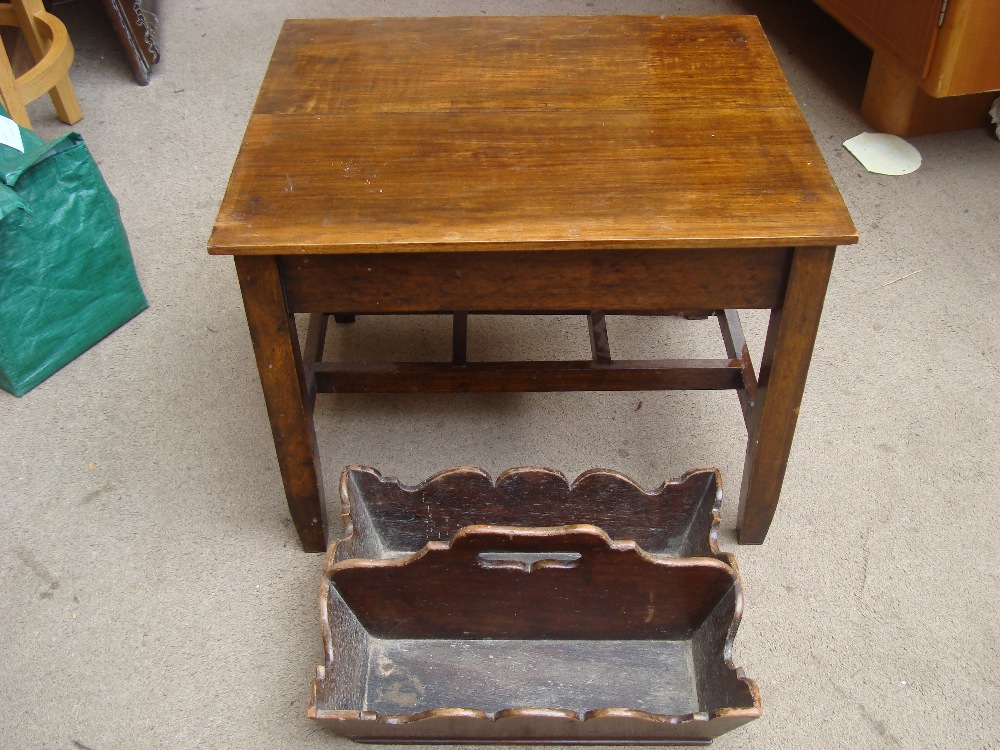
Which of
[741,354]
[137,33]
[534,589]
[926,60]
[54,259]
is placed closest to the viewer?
[534,589]

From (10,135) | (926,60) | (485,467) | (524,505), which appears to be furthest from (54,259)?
(926,60)

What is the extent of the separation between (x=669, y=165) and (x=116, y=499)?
1071 millimetres

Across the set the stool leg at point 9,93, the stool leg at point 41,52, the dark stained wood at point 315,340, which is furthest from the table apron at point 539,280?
the stool leg at point 41,52

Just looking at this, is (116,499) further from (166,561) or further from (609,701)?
(609,701)

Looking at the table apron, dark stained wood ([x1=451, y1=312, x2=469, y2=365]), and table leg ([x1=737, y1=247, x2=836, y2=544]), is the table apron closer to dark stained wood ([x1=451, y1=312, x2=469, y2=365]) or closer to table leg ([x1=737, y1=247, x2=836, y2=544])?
table leg ([x1=737, y1=247, x2=836, y2=544])

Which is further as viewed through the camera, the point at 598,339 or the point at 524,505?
the point at 598,339

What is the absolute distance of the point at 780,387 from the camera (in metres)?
1.42

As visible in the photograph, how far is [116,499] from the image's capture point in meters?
1.71

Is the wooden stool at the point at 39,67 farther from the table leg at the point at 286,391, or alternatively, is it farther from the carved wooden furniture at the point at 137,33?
the table leg at the point at 286,391

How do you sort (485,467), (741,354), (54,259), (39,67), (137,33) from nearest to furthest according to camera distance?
(741,354), (485,467), (54,259), (39,67), (137,33)

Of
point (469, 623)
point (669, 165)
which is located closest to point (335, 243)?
point (669, 165)

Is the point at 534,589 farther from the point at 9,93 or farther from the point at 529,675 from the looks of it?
the point at 9,93

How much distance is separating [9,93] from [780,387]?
1.84 metres

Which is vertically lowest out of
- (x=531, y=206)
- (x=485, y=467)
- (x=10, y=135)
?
(x=485, y=467)
